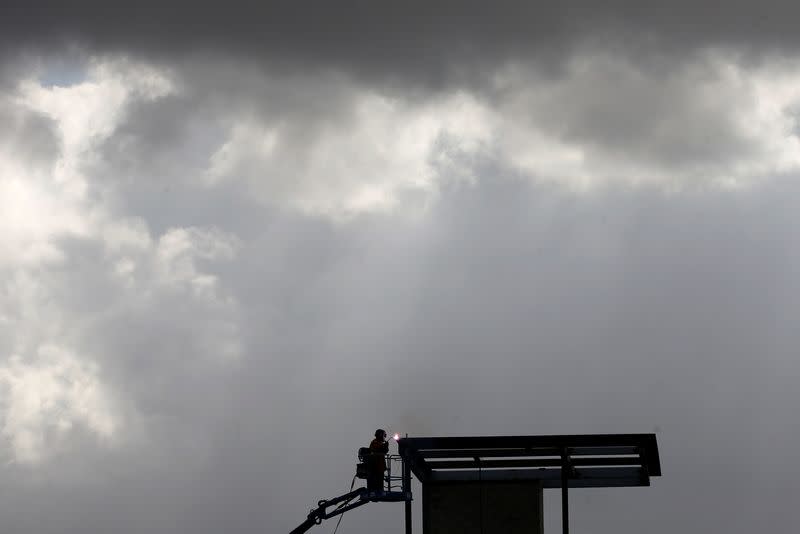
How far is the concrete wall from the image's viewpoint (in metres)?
43.6

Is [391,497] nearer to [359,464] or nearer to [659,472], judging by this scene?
[359,464]

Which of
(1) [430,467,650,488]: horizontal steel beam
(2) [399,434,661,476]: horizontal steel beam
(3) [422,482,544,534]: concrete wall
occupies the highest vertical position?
(2) [399,434,661,476]: horizontal steel beam

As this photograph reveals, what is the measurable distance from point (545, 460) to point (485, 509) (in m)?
2.60

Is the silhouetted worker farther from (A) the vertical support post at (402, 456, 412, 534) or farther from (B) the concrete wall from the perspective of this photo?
(B) the concrete wall

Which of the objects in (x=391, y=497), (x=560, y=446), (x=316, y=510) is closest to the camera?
(x=560, y=446)

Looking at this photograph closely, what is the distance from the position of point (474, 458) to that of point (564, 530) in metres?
4.28

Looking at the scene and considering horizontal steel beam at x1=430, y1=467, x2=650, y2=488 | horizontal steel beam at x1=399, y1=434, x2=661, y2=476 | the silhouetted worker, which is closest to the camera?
horizontal steel beam at x1=399, y1=434, x2=661, y2=476

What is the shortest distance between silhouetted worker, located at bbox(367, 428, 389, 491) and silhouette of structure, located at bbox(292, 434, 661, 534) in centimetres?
153

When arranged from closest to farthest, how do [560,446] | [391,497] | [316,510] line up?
[560,446], [391,497], [316,510]

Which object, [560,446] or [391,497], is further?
[391,497]

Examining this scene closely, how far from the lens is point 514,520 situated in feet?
143

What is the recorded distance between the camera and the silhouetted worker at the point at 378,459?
46.1 meters

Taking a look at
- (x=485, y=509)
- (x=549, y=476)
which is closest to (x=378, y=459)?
(x=485, y=509)

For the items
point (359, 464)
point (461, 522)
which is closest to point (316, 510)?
point (359, 464)
